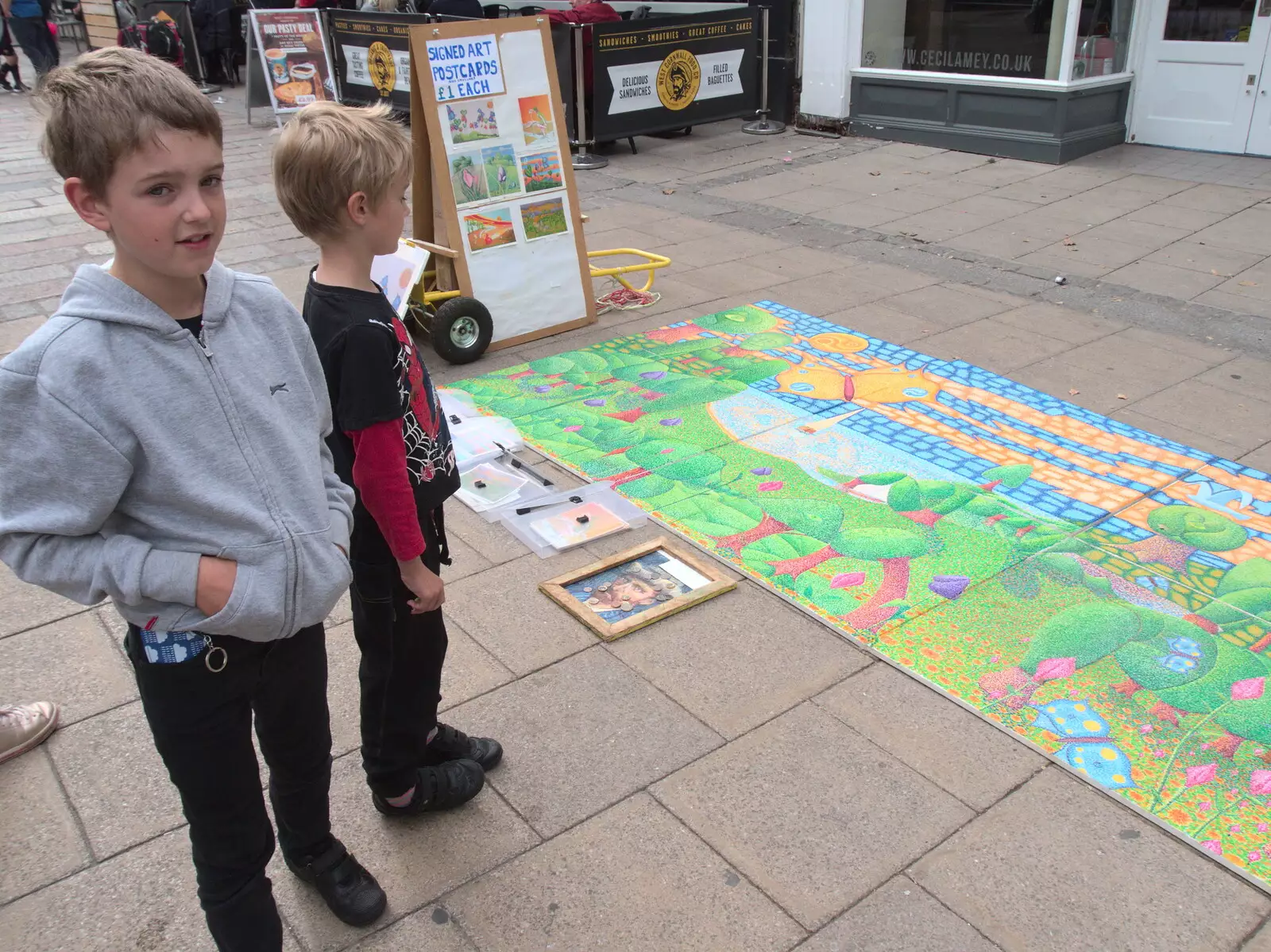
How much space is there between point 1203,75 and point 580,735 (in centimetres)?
1020

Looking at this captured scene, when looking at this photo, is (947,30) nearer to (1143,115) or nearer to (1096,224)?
(1143,115)

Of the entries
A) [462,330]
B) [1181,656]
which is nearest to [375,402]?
[1181,656]

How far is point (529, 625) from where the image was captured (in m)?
3.58

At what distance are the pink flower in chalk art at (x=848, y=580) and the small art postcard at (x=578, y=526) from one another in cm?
89

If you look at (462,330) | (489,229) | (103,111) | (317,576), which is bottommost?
(462,330)

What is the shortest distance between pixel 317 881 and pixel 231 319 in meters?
1.38

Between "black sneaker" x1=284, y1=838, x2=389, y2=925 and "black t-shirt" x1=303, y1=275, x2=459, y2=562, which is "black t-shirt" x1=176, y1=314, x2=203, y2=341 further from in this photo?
"black sneaker" x1=284, y1=838, x2=389, y2=925

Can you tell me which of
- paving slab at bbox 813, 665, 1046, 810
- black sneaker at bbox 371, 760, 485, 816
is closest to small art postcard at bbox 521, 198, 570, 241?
paving slab at bbox 813, 665, 1046, 810

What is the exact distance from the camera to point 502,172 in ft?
19.6

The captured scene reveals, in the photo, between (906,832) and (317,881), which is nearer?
(317,881)

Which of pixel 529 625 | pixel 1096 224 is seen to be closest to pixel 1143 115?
pixel 1096 224

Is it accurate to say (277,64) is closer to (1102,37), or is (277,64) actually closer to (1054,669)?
(1102,37)

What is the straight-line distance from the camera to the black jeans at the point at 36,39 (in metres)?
16.7

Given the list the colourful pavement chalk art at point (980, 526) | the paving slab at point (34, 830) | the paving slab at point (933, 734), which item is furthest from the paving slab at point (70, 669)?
the paving slab at point (933, 734)
